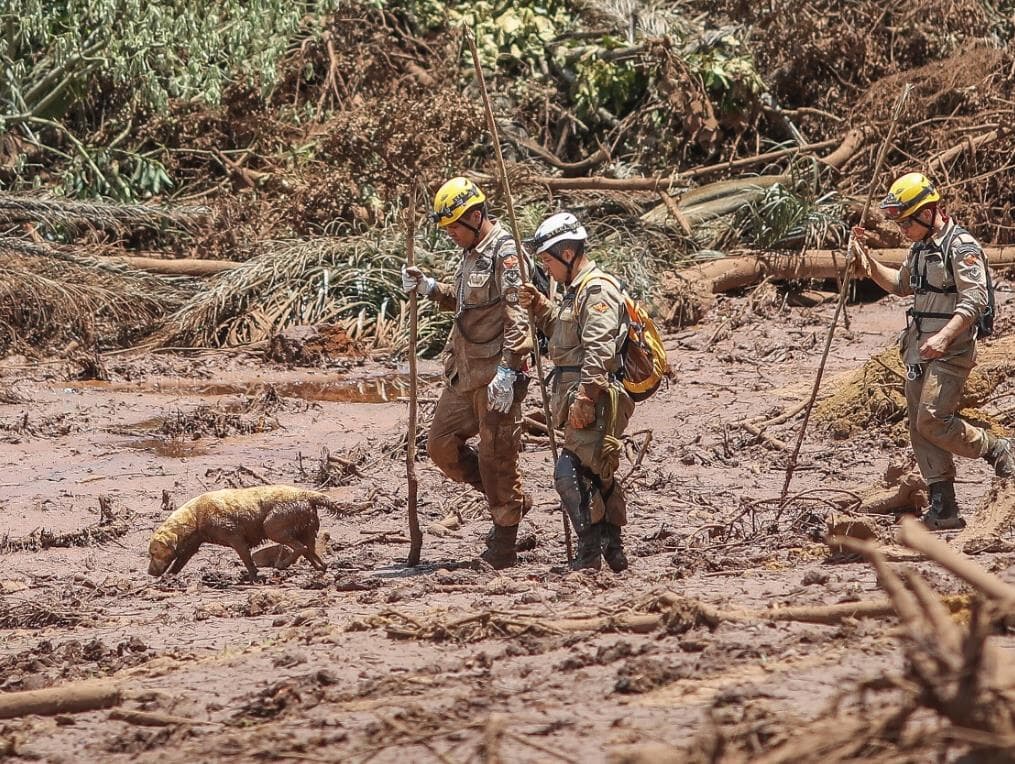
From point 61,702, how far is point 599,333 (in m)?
2.88

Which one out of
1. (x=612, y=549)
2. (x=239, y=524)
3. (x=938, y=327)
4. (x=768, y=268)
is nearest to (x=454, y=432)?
(x=612, y=549)

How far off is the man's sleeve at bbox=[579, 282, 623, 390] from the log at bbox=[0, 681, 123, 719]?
263 cm

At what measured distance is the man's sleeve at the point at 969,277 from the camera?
760cm

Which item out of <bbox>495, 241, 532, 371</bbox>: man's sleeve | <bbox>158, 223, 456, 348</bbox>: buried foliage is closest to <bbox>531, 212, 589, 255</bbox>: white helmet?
<bbox>495, 241, 532, 371</bbox>: man's sleeve

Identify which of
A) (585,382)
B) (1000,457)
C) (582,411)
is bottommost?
(1000,457)

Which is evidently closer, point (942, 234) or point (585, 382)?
point (585, 382)

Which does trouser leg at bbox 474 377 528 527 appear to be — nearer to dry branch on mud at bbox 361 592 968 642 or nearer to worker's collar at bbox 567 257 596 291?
worker's collar at bbox 567 257 596 291

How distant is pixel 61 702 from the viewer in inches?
208

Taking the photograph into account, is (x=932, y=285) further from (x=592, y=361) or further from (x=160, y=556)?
(x=160, y=556)

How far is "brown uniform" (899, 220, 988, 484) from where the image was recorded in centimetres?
764

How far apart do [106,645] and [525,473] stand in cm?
439

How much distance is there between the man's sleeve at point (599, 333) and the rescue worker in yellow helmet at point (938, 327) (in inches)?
65.4

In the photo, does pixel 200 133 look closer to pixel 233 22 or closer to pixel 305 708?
pixel 233 22

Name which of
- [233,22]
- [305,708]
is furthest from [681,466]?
[233,22]
